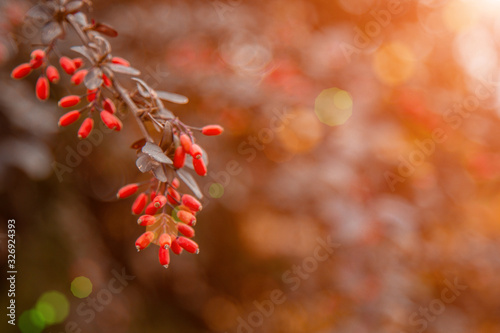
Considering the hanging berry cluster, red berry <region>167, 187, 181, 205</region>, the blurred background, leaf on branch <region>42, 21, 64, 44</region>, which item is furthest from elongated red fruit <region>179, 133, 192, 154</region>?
the blurred background

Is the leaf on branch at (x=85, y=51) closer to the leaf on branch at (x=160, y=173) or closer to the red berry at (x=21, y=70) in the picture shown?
the red berry at (x=21, y=70)

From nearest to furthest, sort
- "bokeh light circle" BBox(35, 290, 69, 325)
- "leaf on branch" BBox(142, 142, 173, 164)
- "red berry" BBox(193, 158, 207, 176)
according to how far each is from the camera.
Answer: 1. "leaf on branch" BBox(142, 142, 173, 164)
2. "red berry" BBox(193, 158, 207, 176)
3. "bokeh light circle" BBox(35, 290, 69, 325)

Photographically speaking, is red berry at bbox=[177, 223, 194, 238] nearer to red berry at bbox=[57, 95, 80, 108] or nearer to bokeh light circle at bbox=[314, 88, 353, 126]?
red berry at bbox=[57, 95, 80, 108]

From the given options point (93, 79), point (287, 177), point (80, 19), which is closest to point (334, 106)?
point (287, 177)

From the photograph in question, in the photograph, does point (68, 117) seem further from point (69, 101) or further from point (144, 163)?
point (144, 163)

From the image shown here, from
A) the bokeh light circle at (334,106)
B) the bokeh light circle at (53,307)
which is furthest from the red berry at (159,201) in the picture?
the bokeh light circle at (334,106)

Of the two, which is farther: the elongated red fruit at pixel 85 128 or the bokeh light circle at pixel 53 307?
the bokeh light circle at pixel 53 307

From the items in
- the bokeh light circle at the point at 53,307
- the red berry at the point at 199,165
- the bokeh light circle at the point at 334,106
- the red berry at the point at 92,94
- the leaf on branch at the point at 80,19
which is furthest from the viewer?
the bokeh light circle at the point at 334,106
